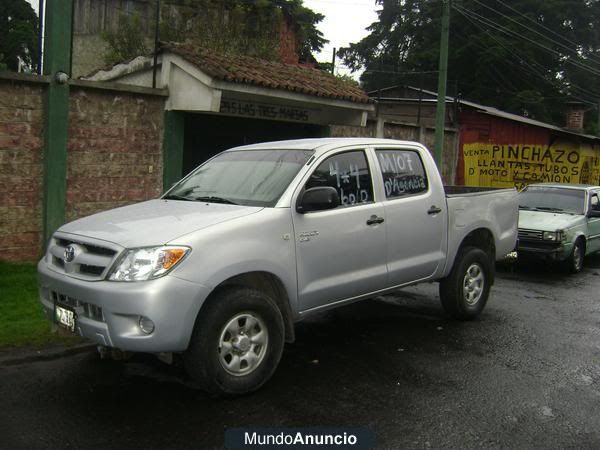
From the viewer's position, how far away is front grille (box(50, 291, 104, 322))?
13.2 feet

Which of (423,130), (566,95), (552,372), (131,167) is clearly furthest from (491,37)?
(552,372)

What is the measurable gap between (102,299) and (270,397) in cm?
136

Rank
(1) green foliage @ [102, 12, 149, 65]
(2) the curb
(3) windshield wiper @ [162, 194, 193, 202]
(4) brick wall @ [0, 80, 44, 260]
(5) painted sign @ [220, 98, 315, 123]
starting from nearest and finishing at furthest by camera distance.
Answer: (2) the curb, (3) windshield wiper @ [162, 194, 193, 202], (4) brick wall @ [0, 80, 44, 260], (5) painted sign @ [220, 98, 315, 123], (1) green foliage @ [102, 12, 149, 65]

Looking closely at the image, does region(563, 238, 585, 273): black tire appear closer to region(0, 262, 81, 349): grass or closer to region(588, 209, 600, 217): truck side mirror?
region(588, 209, 600, 217): truck side mirror

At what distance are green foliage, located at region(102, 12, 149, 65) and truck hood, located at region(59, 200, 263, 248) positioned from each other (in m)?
14.8

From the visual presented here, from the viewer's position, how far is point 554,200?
450 inches

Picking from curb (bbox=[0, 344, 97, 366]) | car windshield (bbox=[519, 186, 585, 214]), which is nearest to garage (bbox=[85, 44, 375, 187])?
car windshield (bbox=[519, 186, 585, 214])

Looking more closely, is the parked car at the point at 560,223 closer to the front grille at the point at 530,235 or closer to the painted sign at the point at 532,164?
the front grille at the point at 530,235

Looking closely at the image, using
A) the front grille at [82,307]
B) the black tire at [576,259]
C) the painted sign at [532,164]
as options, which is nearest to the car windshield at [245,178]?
the front grille at [82,307]

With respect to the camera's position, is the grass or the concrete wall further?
the concrete wall

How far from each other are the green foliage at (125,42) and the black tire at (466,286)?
14419mm

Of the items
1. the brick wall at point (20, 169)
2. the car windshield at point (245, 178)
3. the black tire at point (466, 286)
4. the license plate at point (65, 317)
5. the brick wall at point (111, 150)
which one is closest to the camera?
the license plate at point (65, 317)

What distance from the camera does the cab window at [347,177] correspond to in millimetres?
5074

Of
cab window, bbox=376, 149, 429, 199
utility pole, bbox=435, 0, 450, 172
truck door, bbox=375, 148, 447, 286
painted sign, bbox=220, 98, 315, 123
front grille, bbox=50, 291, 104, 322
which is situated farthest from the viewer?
utility pole, bbox=435, 0, 450, 172
